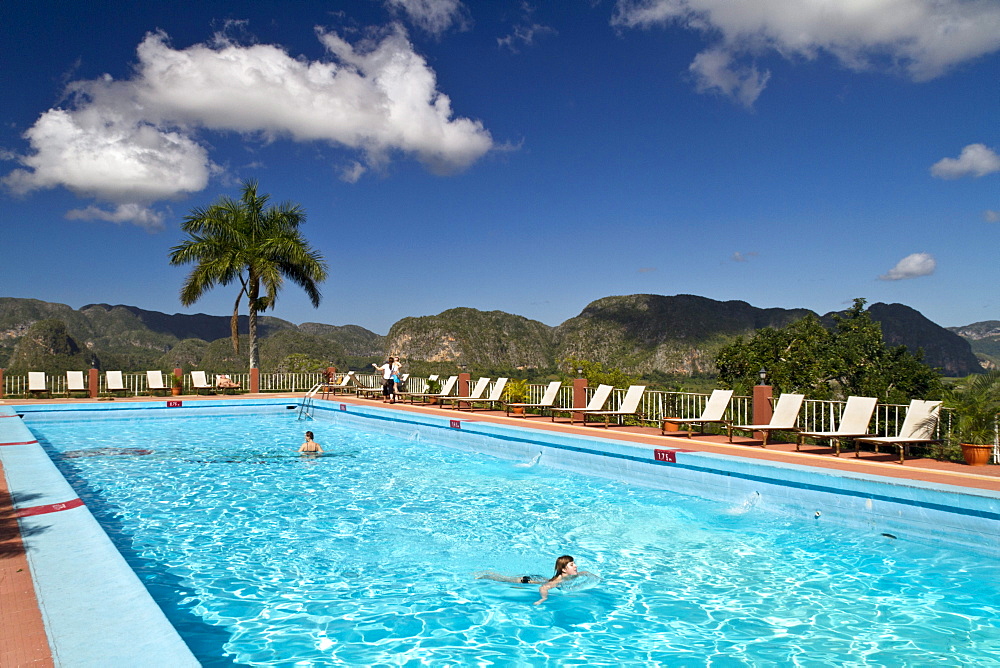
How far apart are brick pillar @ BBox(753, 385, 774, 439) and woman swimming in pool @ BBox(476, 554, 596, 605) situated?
6314 mm

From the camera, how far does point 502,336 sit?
274ft

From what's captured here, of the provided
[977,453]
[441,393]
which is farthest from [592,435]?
[441,393]

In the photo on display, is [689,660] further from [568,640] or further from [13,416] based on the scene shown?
[13,416]

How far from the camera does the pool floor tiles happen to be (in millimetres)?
2438

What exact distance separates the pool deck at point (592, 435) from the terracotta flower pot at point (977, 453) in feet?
0.35

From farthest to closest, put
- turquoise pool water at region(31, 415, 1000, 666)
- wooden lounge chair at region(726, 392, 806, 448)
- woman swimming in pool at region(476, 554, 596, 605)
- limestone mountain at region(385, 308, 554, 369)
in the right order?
limestone mountain at region(385, 308, 554, 369), wooden lounge chair at region(726, 392, 806, 448), woman swimming in pool at region(476, 554, 596, 605), turquoise pool water at region(31, 415, 1000, 666)

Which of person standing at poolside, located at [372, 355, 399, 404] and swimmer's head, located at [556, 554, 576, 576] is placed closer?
swimmer's head, located at [556, 554, 576, 576]

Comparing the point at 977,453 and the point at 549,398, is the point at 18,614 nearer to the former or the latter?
the point at 977,453

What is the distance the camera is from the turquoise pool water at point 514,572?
387cm

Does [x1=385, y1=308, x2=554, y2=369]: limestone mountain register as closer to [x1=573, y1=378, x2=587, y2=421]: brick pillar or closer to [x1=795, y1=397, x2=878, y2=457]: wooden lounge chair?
[x1=573, y1=378, x2=587, y2=421]: brick pillar

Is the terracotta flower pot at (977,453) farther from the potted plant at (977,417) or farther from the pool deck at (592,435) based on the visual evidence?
the pool deck at (592,435)

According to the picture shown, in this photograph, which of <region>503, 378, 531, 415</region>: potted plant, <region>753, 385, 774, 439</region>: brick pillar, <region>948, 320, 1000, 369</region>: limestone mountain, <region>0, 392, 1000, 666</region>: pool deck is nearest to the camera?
<region>0, 392, 1000, 666</region>: pool deck

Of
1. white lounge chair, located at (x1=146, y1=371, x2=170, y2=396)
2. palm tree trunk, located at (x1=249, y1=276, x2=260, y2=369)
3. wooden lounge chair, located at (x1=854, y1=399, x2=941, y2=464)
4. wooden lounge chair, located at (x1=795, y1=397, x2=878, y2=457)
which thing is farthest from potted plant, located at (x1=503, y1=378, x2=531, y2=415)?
white lounge chair, located at (x1=146, y1=371, x2=170, y2=396)

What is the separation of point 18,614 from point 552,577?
3.51m
